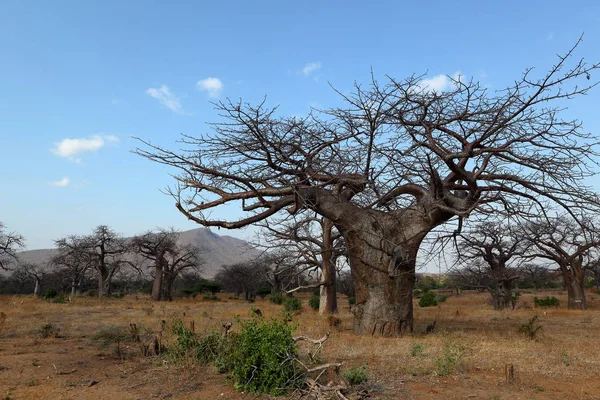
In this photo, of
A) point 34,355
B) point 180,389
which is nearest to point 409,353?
point 180,389

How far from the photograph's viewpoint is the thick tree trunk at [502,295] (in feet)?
73.1

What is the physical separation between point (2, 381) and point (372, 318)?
6127 mm

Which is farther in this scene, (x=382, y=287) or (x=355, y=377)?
(x=382, y=287)

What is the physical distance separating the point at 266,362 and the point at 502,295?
20.6 m

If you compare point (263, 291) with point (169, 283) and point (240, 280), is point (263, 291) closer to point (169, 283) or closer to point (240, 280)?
point (240, 280)

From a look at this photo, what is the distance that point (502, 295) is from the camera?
22438mm

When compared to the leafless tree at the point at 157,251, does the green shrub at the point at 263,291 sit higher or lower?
lower

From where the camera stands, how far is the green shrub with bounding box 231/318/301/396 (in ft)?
15.6

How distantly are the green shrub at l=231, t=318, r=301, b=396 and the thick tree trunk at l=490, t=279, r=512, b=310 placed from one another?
64.6 feet

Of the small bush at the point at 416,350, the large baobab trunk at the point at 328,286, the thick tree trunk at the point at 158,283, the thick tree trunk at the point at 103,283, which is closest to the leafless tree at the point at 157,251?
the thick tree trunk at the point at 158,283

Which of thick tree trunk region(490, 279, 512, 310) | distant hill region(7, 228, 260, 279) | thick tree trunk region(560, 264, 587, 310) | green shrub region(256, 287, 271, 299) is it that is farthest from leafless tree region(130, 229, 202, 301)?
distant hill region(7, 228, 260, 279)

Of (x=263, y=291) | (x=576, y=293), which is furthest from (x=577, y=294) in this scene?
(x=263, y=291)

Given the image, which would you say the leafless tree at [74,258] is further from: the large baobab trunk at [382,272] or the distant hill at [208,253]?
the distant hill at [208,253]

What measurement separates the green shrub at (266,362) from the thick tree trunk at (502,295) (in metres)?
19.7
